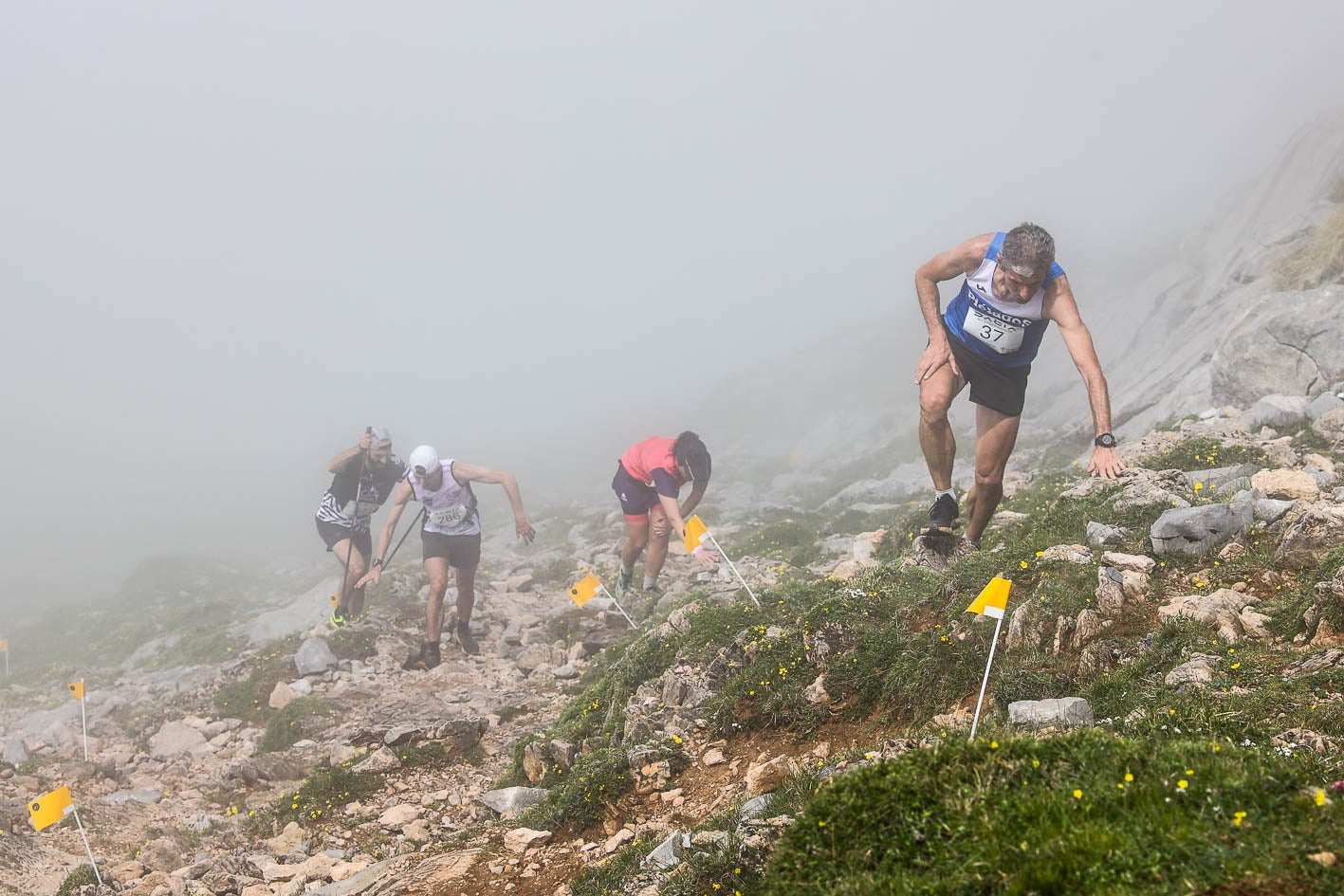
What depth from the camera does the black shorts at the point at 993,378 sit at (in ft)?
25.1

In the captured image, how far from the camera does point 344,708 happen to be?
40.0 feet

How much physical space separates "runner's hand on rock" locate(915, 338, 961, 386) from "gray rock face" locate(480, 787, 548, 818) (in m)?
5.08

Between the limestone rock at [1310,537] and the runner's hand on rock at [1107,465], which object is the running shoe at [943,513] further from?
the limestone rock at [1310,537]

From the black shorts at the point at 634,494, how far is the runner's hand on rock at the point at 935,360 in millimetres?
6402

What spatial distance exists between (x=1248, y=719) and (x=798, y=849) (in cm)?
247

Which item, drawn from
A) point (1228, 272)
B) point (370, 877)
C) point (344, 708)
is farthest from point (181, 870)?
point (1228, 272)

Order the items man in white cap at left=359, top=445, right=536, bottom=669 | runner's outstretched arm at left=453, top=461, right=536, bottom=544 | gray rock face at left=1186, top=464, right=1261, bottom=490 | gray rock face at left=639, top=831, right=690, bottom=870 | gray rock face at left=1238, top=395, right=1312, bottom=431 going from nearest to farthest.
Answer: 1. gray rock face at left=639, top=831, right=690, bottom=870
2. gray rock face at left=1186, top=464, right=1261, bottom=490
3. gray rock face at left=1238, top=395, right=1312, bottom=431
4. man in white cap at left=359, top=445, right=536, bottom=669
5. runner's outstretched arm at left=453, top=461, right=536, bottom=544

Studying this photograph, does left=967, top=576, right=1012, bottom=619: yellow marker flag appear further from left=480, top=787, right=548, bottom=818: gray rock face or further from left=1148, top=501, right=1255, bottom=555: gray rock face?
left=480, top=787, right=548, bottom=818: gray rock face

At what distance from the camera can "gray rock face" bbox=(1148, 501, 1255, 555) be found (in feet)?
21.6

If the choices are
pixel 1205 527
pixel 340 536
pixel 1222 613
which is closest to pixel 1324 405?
pixel 1205 527

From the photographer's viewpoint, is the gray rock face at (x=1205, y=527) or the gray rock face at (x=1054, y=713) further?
the gray rock face at (x=1205, y=527)

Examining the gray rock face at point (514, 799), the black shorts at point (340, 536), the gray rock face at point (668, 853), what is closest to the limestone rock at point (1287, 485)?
the gray rock face at point (668, 853)

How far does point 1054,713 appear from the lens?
4875mm

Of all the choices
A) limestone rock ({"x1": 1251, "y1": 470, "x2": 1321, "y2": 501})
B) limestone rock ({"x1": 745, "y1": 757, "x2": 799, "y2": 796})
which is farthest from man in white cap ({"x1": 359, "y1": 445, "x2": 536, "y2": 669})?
limestone rock ({"x1": 1251, "y1": 470, "x2": 1321, "y2": 501})
